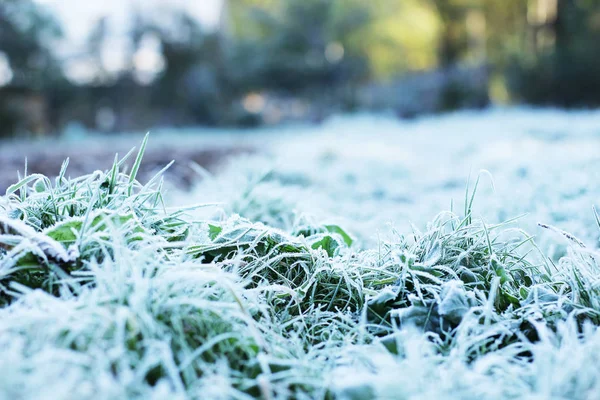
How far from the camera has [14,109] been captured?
33.6ft

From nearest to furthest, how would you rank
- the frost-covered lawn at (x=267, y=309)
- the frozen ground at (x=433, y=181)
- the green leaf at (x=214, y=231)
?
the frost-covered lawn at (x=267, y=309)
the green leaf at (x=214, y=231)
the frozen ground at (x=433, y=181)

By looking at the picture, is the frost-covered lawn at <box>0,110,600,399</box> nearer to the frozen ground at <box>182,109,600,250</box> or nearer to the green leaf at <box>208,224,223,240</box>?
the green leaf at <box>208,224,223,240</box>

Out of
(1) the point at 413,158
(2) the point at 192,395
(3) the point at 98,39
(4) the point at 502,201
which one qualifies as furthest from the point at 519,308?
(3) the point at 98,39

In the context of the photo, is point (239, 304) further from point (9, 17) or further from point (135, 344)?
point (9, 17)

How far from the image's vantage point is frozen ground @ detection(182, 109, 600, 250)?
175cm

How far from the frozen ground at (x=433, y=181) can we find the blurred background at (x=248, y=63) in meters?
4.54

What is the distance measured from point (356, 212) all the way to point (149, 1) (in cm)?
1328

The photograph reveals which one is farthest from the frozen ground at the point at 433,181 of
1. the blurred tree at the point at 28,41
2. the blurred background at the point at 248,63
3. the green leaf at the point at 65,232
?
the blurred tree at the point at 28,41

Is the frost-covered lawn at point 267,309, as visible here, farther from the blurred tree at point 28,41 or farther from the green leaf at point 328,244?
the blurred tree at point 28,41

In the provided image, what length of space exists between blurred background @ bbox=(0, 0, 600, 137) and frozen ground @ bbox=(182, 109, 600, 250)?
4537mm

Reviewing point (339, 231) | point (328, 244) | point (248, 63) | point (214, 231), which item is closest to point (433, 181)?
point (339, 231)

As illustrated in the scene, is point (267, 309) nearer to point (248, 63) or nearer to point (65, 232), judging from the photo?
point (65, 232)

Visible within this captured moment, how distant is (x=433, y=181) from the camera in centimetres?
297

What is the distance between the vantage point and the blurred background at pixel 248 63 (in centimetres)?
998
